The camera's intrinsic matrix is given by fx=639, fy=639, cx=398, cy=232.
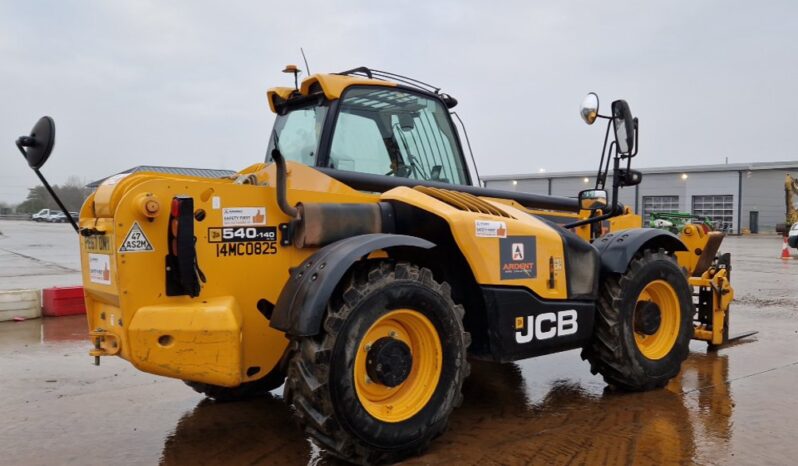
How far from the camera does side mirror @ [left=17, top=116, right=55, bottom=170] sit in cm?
343

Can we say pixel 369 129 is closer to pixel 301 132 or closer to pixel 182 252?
pixel 301 132

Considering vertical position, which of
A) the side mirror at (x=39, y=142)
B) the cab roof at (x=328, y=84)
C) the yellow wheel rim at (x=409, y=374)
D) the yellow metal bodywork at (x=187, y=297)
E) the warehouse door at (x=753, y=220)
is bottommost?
the warehouse door at (x=753, y=220)

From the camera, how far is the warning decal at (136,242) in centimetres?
332

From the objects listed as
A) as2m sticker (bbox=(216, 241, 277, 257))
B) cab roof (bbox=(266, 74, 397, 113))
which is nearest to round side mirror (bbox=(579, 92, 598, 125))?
cab roof (bbox=(266, 74, 397, 113))

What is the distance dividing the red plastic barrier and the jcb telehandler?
525 centimetres

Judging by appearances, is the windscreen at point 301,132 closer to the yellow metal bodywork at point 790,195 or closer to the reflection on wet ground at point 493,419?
the reflection on wet ground at point 493,419

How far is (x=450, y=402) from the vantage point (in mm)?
3738

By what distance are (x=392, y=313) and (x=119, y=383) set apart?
320 centimetres

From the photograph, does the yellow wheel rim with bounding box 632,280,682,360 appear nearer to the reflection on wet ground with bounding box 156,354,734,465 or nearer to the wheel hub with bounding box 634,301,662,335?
the wheel hub with bounding box 634,301,662,335

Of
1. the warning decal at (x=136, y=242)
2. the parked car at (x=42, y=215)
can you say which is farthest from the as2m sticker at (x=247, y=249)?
the parked car at (x=42, y=215)

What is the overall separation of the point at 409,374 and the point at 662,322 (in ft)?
8.74

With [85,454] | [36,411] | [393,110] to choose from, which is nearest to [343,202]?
[393,110]

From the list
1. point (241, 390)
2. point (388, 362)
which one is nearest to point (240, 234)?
point (388, 362)

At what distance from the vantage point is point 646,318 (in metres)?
5.08
